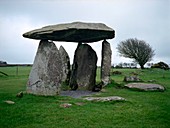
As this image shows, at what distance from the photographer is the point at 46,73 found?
13.2 meters

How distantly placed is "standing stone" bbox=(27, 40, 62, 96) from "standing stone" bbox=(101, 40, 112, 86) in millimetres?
4049

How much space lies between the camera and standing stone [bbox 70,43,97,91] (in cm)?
1652

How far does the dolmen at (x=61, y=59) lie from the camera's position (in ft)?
43.1

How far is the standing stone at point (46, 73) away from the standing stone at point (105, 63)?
405 cm

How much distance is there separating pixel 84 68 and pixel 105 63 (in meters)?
1.36

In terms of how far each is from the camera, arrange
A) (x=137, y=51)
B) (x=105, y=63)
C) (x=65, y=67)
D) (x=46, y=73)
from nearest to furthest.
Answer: (x=46, y=73), (x=105, y=63), (x=65, y=67), (x=137, y=51)

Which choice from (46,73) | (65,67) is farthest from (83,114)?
(65,67)

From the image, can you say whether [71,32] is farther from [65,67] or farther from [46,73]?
[65,67]

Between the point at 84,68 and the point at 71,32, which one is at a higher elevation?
the point at 71,32

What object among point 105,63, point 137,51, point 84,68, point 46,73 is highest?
point 137,51

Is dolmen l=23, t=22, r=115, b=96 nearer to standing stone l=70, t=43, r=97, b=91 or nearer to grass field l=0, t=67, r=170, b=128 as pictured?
standing stone l=70, t=43, r=97, b=91

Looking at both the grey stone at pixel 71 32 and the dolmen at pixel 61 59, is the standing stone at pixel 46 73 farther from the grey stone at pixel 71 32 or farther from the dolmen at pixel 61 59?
the grey stone at pixel 71 32

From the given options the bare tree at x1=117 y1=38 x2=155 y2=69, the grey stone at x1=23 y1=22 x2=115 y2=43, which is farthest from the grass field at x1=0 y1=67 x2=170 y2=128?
the bare tree at x1=117 y1=38 x2=155 y2=69

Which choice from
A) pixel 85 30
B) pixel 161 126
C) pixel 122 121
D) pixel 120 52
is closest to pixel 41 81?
pixel 85 30
